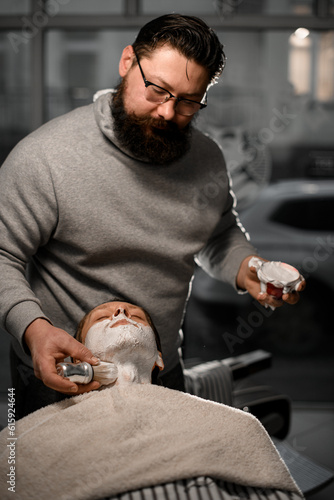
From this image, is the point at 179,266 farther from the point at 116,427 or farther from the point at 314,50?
the point at 314,50

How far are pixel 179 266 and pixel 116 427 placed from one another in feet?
1.77

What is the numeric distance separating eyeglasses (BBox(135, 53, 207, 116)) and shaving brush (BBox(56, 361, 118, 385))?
657mm

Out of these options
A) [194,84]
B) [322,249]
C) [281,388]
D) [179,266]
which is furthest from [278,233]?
[194,84]

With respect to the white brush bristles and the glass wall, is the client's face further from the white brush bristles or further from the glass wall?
the glass wall

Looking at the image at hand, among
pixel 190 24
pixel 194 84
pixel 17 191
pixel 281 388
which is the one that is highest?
pixel 190 24

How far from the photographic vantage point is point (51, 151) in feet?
4.51

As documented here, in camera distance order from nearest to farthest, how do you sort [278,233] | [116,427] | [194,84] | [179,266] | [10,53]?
[116,427], [194,84], [179,266], [10,53], [278,233]

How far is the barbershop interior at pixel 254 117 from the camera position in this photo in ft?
9.93

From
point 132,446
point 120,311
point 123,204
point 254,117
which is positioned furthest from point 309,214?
point 132,446

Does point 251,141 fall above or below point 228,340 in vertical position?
above

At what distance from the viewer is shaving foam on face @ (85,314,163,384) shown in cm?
128

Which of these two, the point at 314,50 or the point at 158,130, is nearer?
the point at 158,130

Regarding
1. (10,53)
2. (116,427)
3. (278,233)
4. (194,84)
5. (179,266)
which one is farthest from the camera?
(278,233)

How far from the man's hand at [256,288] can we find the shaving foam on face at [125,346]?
32cm
